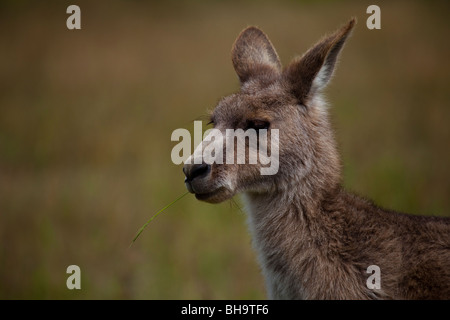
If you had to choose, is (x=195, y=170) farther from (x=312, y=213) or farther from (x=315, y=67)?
(x=315, y=67)

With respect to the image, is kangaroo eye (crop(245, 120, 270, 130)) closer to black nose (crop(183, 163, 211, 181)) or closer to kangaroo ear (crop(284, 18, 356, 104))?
kangaroo ear (crop(284, 18, 356, 104))

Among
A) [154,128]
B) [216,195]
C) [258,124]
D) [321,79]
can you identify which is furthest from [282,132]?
[154,128]

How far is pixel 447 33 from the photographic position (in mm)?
16891

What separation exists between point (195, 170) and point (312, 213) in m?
1.05

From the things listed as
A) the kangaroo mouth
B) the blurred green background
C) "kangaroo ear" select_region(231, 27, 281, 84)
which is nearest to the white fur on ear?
"kangaroo ear" select_region(231, 27, 281, 84)

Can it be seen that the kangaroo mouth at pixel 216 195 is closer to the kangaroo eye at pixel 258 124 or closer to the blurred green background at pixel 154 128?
the kangaroo eye at pixel 258 124

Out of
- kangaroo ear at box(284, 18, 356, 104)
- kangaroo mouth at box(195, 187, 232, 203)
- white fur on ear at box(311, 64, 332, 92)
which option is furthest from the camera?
white fur on ear at box(311, 64, 332, 92)

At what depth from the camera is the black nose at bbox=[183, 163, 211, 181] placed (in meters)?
4.78

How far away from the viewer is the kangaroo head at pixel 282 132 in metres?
4.99

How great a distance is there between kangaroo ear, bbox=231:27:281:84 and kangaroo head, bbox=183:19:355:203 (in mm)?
376

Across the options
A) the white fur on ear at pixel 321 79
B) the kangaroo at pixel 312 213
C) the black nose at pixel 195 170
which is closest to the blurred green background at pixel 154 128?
the kangaroo at pixel 312 213

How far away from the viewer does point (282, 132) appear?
5184mm
